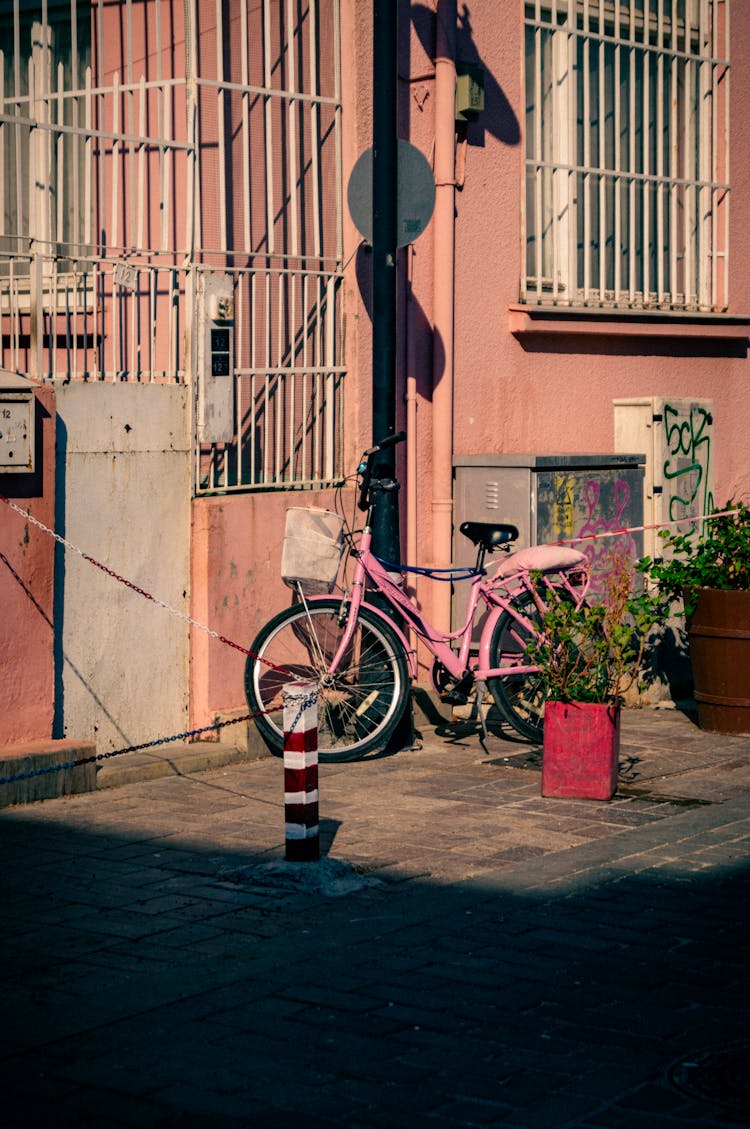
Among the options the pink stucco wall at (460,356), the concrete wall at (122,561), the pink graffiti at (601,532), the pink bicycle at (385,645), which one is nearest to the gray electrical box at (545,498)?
the pink graffiti at (601,532)

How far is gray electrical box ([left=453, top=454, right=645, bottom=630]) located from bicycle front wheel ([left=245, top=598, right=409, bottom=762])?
4.42 feet

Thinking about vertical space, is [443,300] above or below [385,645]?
above

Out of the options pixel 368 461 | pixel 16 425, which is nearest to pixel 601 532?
pixel 368 461

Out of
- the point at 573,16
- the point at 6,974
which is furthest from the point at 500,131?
the point at 6,974

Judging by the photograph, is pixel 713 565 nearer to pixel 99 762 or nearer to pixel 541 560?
pixel 541 560

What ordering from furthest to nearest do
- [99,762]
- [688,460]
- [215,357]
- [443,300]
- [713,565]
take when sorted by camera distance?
[688,460], [443,300], [713,565], [215,357], [99,762]

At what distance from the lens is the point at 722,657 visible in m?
9.44

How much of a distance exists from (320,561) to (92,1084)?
15.2 ft

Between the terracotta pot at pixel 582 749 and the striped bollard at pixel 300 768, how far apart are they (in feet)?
5.77

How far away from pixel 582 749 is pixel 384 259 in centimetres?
283

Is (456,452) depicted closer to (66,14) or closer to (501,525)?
(501,525)

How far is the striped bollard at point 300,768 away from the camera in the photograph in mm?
6164

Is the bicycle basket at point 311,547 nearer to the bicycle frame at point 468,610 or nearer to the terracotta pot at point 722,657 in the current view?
the bicycle frame at point 468,610

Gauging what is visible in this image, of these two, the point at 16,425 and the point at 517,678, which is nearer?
the point at 16,425
